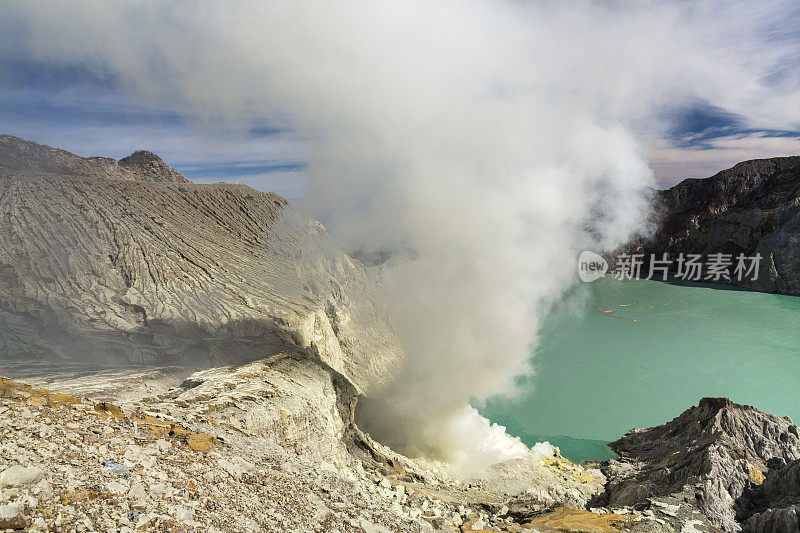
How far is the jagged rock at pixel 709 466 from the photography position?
6.30 metres

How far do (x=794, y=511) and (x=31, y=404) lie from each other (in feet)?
29.6

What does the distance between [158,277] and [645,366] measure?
2237 cm

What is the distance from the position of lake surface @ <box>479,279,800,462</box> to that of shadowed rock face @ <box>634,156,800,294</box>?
376 cm

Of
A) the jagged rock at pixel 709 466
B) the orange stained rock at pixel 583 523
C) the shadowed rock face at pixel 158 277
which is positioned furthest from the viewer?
the shadowed rock face at pixel 158 277

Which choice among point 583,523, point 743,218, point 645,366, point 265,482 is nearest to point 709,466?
point 583,523

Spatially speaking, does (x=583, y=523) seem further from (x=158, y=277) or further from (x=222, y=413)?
(x=158, y=277)

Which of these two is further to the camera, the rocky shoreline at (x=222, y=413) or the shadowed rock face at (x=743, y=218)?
the shadowed rock face at (x=743, y=218)

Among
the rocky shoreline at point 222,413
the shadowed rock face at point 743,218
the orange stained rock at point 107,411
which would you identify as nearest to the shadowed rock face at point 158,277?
the rocky shoreline at point 222,413

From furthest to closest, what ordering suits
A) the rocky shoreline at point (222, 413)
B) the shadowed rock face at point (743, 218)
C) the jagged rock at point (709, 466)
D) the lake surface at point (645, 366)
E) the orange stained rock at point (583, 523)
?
the shadowed rock face at point (743, 218) → the lake surface at point (645, 366) → the jagged rock at point (709, 466) → the orange stained rock at point (583, 523) → the rocky shoreline at point (222, 413)

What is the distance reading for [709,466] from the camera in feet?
24.9

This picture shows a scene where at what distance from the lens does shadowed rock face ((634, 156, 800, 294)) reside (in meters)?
34.4

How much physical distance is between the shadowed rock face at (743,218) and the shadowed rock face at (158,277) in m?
38.6

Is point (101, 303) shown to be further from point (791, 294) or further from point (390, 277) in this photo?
point (791, 294)

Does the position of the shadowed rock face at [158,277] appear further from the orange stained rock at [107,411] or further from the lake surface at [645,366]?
the lake surface at [645,366]
